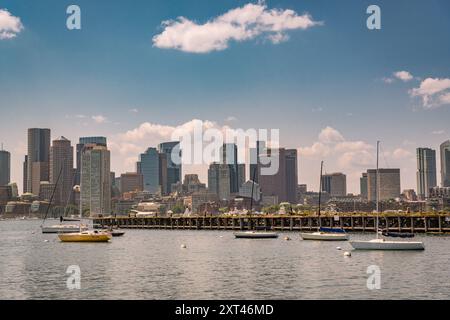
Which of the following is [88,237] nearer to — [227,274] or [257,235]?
[257,235]

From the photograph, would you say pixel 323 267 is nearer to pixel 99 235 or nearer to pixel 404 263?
pixel 404 263

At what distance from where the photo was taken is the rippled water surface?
44969 mm

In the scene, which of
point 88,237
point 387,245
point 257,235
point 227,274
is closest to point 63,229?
point 88,237

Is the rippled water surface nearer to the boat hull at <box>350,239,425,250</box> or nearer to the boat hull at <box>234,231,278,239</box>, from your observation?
the boat hull at <box>350,239,425,250</box>

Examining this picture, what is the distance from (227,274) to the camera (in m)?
57.3

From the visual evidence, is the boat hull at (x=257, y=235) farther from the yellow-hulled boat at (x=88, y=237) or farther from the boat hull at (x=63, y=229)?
the boat hull at (x=63, y=229)

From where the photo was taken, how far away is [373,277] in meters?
52.5

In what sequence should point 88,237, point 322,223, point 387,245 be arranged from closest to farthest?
point 387,245, point 88,237, point 322,223

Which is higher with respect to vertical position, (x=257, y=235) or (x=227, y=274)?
(x=227, y=274)

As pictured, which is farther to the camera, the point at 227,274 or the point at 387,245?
the point at 387,245

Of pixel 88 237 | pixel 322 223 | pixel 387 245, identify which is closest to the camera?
pixel 387 245

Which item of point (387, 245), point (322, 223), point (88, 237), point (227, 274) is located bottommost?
point (227, 274)

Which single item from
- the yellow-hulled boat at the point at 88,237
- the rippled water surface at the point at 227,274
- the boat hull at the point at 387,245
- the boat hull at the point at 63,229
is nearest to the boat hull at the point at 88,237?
the yellow-hulled boat at the point at 88,237
